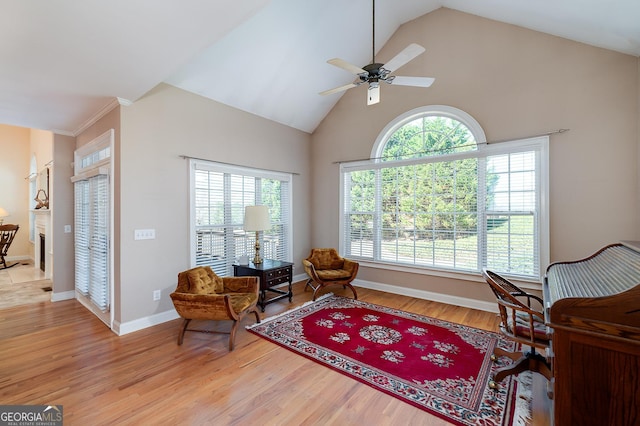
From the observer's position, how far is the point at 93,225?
384 cm

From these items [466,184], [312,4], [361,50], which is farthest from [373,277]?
[312,4]

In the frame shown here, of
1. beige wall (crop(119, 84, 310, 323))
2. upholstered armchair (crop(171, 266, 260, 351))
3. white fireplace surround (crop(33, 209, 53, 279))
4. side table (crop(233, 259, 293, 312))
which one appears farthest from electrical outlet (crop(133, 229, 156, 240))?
white fireplace surround (crop(33, 209, 53, 279))

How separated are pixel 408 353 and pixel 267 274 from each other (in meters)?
2.08

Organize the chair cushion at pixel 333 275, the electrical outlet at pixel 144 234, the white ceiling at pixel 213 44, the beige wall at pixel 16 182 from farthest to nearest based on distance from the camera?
the beige wall at pixel 16 182, the chair cushion at pixel 333 275, the electrical outlet at pixel 144 234, the white ceiling at pixel 213 44

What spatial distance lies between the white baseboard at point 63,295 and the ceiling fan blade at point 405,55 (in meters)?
5.74

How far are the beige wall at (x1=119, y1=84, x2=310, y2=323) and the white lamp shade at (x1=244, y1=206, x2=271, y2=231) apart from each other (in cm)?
81

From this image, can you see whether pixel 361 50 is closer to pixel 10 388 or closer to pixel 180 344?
pixel 180 344

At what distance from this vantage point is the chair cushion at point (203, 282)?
3072 millimetres

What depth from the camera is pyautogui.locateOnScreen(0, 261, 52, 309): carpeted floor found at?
4297 mm

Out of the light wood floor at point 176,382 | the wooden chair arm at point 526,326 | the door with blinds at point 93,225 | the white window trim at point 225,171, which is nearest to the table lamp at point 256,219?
the white window trim at point 225,171

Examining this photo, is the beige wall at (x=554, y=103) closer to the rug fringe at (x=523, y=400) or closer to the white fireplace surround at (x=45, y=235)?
the rug fringe at (x=523, y=400)

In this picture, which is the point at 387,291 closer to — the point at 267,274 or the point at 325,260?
the point at 325,260

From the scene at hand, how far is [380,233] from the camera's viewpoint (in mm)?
4938

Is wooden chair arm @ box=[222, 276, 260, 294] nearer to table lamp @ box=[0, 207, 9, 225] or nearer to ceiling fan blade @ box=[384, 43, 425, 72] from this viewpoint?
ceiling fan blade @ box=[384, 43, 425, 72]
